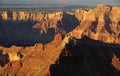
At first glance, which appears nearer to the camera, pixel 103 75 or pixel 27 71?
pixel 103 75

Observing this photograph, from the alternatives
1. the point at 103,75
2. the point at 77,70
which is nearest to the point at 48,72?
the point at 77,70

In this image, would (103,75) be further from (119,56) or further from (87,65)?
(119,56)

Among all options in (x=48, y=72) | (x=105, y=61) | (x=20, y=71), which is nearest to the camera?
(x=48, y=72)

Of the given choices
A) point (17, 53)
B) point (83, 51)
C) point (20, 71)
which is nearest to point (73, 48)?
point (83, 51)

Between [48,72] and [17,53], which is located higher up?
[48,72]

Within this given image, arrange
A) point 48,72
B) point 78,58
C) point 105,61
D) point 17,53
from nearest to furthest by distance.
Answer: point 48,72 → point 78,58 → point 105,61 → point 17,53

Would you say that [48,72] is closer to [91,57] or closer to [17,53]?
[91,57]
